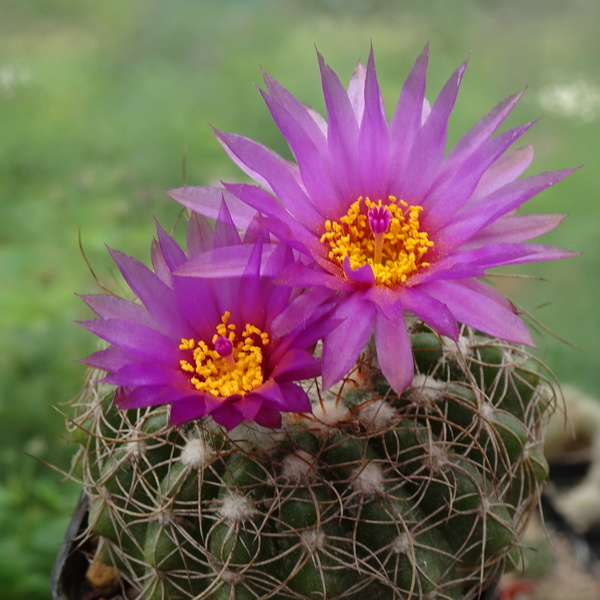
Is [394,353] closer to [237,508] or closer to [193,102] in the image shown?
[237,508]

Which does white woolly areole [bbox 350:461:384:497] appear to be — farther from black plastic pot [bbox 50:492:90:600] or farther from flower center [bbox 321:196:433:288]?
black plastic pot [bbox 50:492:90:600]

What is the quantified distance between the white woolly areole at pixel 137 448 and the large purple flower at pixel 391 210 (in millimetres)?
192

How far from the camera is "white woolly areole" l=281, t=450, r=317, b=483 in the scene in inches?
21.1

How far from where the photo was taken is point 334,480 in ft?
1.82

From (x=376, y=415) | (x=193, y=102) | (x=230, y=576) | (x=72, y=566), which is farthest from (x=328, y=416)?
(x=193, y=102)

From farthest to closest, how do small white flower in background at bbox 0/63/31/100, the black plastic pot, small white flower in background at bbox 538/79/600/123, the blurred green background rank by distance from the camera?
small white flower in background at bbox 538/79/600/123, small white flower in background at bbox 0/63/31/100, the blurred green background, the black plastic pot

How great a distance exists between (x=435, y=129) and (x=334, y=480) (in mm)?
286

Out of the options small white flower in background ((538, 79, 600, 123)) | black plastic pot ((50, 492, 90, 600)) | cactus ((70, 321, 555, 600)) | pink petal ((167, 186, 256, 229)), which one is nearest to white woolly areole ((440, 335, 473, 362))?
cactus ((70, 321, 555, 600))

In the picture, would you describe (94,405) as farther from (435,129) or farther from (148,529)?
(435,129)

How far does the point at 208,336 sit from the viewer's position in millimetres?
526

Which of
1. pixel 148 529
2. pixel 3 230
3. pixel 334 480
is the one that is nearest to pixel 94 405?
pixel 148 529

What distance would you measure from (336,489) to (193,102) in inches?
54.9

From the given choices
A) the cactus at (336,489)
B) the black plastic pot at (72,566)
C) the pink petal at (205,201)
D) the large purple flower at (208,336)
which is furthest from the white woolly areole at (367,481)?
the black plastic pot at (72,566)

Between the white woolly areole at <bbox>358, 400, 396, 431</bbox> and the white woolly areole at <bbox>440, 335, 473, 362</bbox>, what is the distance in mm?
83
